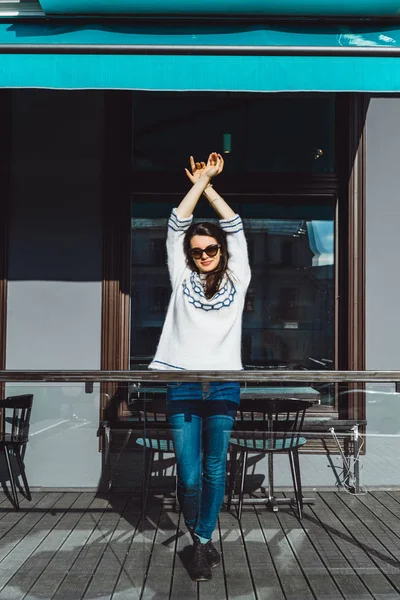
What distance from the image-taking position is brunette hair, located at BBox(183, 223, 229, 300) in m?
2.79

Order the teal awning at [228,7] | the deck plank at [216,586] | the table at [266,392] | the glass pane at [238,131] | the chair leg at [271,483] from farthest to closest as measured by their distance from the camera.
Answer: the glass pane at [238,131] → the teal awning at [228,7] → the chair leg at [271,483] → the table at [266,392] → the deck plank at [216,586]

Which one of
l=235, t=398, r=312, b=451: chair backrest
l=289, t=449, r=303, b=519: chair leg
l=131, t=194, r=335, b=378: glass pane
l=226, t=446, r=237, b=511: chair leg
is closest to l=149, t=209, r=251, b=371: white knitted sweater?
l=235, t=398, r=312, b=451: chair backrest

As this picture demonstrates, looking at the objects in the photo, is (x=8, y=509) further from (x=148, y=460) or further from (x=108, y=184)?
(x=108, y=184)

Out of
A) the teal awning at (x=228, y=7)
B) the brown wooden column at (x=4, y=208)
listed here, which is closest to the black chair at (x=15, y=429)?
the brown wooden column at (x=4, y=208)

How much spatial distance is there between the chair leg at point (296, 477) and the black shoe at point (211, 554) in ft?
1.45

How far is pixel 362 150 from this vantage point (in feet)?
14.7

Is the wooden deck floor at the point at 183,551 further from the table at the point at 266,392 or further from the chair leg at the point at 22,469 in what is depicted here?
the table at the point at 266,392

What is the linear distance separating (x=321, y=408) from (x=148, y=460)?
2.71ft

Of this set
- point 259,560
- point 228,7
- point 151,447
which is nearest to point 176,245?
point 151,447

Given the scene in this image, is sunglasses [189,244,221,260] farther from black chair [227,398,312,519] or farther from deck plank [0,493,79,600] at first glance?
deck plank [0,493,79,600]

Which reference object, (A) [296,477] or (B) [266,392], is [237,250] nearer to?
(B) [266,392]

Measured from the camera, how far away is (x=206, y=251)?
9.21ft

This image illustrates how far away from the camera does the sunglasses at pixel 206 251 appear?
2.81 meters

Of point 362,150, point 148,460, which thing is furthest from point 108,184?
point 148,460
